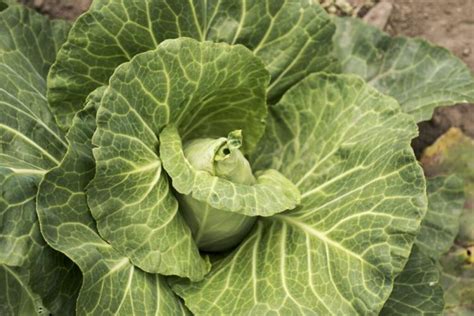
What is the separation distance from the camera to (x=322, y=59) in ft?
6.39

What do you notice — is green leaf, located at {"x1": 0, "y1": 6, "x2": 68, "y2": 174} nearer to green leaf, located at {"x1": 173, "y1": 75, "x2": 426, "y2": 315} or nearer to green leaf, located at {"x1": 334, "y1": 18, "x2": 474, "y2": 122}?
green leaf, located at {"x1": 173, "y1": 75, "x2": 426, "y2": 315}

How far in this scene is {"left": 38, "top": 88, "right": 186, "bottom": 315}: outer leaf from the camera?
1455mm

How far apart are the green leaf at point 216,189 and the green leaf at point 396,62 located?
0.70m

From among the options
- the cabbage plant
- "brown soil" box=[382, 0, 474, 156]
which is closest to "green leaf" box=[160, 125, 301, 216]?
the cabbage plant

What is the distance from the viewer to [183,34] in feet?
5.74

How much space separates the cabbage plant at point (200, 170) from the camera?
149 cm

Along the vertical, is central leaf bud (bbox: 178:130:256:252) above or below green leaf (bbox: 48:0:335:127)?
below

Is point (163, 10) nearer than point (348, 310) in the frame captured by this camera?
No

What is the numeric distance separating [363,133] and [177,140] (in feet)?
1.73

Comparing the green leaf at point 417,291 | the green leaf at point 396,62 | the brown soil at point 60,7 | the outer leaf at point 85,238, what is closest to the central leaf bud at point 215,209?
the outer leaf at point 85,238

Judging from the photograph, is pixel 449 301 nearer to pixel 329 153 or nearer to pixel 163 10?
pixel 329 153

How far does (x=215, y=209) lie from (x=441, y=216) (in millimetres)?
937

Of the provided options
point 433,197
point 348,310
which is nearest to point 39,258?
point 348,310

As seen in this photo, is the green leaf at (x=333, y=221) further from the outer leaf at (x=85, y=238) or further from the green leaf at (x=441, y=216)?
the green leaf at (x=441, y=216)
